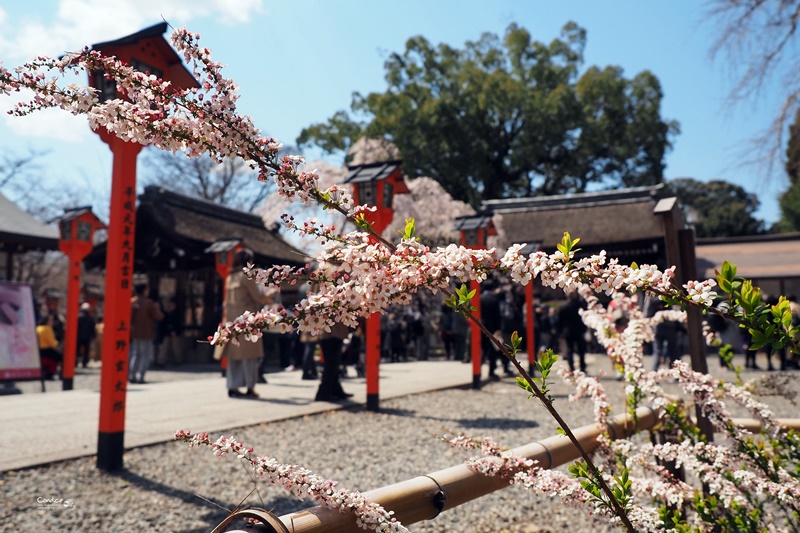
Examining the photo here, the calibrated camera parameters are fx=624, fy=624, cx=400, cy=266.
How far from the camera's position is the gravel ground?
332cm

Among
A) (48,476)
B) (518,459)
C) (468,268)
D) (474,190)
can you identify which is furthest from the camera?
(474,190)

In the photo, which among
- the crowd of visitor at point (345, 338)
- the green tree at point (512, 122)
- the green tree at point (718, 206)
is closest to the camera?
the crowd of visitor at point (345, 338)

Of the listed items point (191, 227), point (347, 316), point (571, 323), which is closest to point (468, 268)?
point (347, 316)

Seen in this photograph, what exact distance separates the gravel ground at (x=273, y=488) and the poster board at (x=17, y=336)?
4393 mm

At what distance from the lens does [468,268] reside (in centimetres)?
123

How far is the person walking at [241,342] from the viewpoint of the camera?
23.1 ft

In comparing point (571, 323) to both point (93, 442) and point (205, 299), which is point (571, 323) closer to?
point (93, 442)

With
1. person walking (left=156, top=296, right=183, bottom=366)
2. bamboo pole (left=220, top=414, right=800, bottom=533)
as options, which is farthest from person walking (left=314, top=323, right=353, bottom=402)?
person walking (left=156, top=296, right=183, bottom=366)

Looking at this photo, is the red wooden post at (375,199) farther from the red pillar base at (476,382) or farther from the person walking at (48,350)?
the person walking at (48,350)

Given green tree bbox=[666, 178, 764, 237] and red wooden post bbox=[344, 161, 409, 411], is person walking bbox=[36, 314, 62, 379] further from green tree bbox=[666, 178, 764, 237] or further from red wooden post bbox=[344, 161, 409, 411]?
green tree bbox=[666, 178, 764, 237]

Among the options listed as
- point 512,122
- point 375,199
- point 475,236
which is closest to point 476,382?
point 475,236

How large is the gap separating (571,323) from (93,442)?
319 inches

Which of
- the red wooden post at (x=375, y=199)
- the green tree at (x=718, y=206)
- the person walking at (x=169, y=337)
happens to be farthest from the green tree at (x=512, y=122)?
the red wooden post at (x=375, y=199)

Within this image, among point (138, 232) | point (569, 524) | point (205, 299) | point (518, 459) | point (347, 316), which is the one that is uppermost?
point (138, 232)
